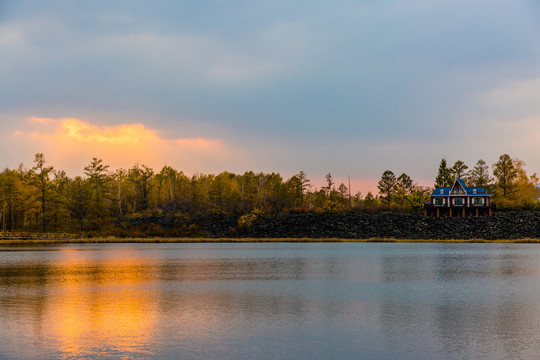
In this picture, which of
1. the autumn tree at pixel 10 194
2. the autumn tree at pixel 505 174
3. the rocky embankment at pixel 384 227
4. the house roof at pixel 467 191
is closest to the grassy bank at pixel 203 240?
the rocky embankment at pixel 384 227

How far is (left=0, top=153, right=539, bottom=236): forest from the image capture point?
386ft

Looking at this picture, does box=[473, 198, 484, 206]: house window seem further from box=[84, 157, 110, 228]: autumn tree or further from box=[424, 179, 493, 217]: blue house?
box=[84, 157, 110, 228]: autumn tree

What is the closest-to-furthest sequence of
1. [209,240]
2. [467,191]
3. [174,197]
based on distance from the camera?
[209,240], [467,191], [174,197]

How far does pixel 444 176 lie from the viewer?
138m

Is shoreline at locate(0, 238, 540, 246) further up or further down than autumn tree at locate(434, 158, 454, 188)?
further down

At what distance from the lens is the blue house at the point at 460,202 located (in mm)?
118562

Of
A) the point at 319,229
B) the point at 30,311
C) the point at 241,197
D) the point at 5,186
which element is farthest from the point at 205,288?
the point at 241,197

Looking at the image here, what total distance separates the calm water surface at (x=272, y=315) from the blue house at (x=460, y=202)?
86.3 metres

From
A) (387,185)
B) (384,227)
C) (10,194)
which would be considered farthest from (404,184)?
(10,194)

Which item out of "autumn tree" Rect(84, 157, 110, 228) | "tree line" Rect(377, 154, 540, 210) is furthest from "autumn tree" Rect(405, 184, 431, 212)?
"autumn tree" Rect(84, 157, 110, 228)

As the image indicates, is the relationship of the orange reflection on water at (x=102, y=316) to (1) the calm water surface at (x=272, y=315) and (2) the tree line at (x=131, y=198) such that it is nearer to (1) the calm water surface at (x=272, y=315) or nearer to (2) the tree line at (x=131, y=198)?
(1) the calm water surface at (x=272, y=315)

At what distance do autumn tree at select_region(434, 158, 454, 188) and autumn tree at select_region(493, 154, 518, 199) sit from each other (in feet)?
38.5

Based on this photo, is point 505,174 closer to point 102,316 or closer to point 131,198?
point 131,198

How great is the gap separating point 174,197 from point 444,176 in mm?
78386
